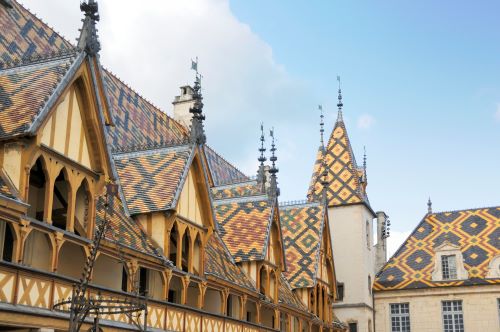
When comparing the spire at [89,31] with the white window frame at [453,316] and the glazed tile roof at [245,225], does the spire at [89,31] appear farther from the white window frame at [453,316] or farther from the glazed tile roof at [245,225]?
the white window frame at [453,316]

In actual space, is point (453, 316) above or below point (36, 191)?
below

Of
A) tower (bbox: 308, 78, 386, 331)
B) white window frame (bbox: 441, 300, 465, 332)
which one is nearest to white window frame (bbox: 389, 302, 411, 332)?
tower (bbox: 308, 78, 386, 331)

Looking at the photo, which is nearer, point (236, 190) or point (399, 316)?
point (236, 190)

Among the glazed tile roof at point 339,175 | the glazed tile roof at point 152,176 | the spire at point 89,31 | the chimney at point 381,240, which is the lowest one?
the glazed tile roof at point 152,176

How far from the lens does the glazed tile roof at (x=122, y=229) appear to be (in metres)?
15.4

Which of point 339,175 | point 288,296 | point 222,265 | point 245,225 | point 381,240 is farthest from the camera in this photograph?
point 381,240

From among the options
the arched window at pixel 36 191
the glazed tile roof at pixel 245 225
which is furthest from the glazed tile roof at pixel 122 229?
the glazed tile roof at pixel 245 225

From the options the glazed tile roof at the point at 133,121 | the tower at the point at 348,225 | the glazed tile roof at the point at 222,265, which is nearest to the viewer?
the glazed tile roof at the point at 222,265

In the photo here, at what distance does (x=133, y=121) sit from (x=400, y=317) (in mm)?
21388

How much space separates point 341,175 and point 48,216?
2932 centimetres

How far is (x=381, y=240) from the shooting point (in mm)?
45438

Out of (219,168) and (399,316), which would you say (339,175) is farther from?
(219,168)

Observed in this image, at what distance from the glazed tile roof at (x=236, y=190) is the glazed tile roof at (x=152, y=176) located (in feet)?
23.2

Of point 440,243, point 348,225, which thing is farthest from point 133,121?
point 440,243
